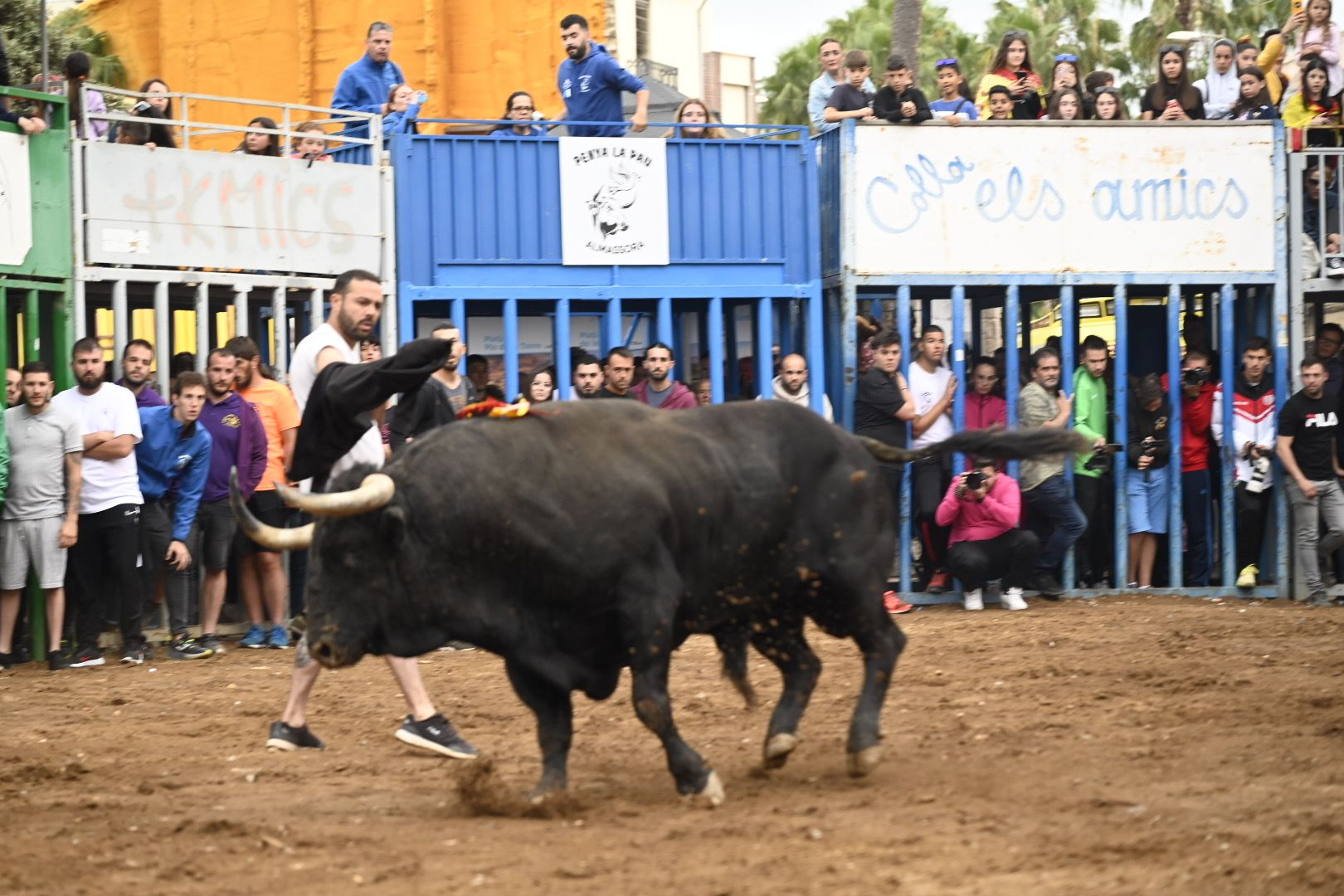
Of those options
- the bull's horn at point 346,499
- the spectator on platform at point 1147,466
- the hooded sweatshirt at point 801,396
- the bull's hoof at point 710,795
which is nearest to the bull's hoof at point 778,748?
the bull's hoof at point 710,795

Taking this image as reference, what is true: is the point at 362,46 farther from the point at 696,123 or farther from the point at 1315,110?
the point at 1315,110

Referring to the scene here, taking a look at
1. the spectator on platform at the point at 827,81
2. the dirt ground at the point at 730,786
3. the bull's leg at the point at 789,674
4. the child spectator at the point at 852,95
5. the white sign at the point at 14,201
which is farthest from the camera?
the spectator on platform at the point at 827,81

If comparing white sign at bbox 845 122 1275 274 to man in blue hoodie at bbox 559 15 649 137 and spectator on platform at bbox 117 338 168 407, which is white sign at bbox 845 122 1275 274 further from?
spectator on platform at bbox 117 338 168 407

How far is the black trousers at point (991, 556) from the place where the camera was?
1361 centimetres

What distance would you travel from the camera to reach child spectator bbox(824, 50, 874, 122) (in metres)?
14.5

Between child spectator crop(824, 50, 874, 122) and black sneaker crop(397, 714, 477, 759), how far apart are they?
735 cm

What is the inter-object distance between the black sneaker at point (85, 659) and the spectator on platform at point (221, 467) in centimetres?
68

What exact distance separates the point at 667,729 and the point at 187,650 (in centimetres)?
585

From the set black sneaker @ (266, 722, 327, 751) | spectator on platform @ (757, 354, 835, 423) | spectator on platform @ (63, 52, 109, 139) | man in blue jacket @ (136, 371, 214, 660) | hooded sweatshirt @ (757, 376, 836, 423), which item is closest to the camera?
black sneaker @ (266, 722, 327, 751)

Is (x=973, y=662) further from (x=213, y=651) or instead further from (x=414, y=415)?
(x=213, y=651)

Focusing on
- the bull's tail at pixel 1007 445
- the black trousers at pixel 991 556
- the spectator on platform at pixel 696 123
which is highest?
the spectator on platform at pixel 696 123

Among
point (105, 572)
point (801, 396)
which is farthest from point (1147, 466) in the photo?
point (105, 572)

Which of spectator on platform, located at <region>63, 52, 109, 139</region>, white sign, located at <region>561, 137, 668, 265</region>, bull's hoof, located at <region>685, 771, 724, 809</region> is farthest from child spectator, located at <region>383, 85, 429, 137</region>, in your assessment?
bull's hoof, located at <region>685, 771, 724, 809</region>

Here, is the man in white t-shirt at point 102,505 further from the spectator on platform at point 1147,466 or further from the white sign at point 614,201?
the spectator on platform at point 1147,466
